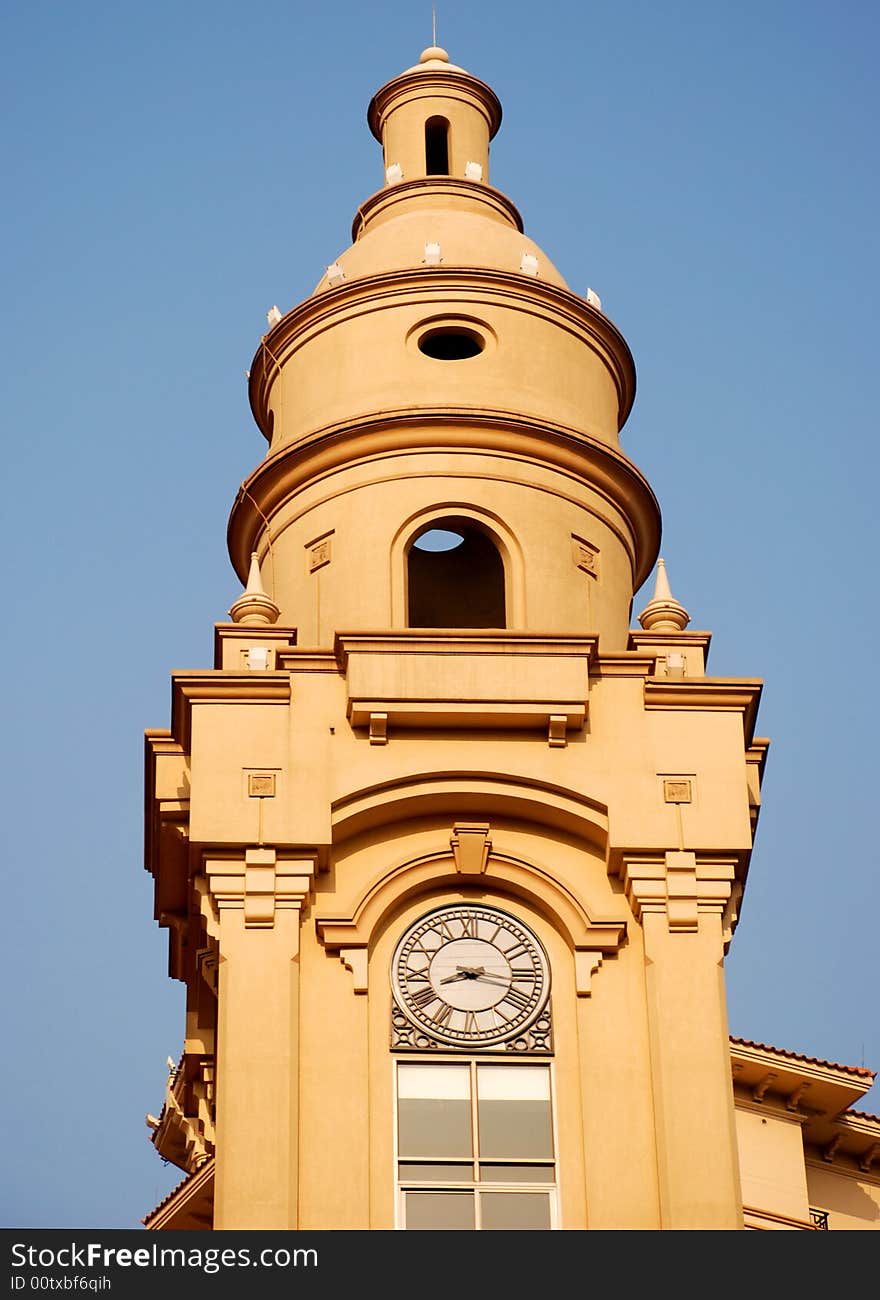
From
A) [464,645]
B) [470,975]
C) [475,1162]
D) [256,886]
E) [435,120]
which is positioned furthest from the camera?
[435,120]

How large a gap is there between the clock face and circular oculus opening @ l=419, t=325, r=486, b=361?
7766 mm

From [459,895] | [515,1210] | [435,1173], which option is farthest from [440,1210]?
[459,895]

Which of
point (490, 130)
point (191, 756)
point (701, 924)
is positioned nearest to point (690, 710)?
point (701, 924)

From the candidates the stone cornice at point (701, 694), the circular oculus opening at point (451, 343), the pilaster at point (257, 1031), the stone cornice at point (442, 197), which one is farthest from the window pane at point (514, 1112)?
the stone cornice at point (442, 197)

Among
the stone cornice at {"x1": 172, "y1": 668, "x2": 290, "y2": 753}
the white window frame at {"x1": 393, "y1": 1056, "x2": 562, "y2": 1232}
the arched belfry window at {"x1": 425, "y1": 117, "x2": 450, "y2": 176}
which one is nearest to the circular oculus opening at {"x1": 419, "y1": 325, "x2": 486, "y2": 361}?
the arched belfry window at {"x1": 425, "y1": 117, "x2": 450, "y2": 176}

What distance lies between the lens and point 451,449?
3550 centimetres

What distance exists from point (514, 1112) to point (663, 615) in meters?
6.15

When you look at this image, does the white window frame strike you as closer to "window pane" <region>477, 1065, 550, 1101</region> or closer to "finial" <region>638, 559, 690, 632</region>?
"window pane" <region>477, 1065, 550, 1101</region>

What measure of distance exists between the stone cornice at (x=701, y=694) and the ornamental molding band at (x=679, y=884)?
173 centimetres

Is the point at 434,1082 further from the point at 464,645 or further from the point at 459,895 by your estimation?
the point at 464,645

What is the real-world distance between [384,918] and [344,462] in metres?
6.11

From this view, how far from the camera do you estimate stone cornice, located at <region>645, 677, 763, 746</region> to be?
108ft

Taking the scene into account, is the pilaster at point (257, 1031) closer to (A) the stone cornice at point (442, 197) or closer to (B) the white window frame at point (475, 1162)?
(B) the white window frame at point (475, 1162)

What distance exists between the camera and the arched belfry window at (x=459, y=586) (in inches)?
1487
